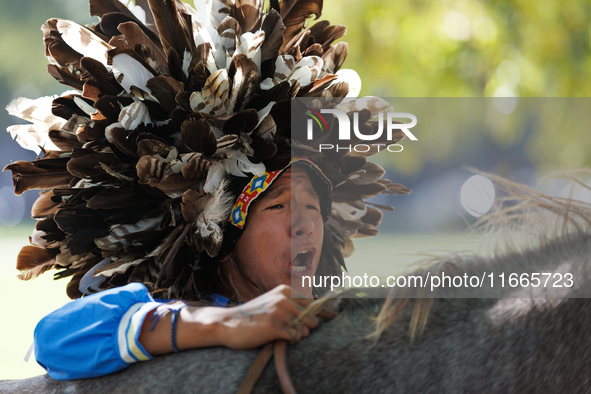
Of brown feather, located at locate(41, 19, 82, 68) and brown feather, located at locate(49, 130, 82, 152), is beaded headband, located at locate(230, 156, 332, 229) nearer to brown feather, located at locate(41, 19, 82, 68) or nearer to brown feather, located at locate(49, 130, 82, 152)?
brown feather, located at locate(49, 130, 82, 152)

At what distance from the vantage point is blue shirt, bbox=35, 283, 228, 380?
140cm

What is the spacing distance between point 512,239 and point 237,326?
64 centimetres

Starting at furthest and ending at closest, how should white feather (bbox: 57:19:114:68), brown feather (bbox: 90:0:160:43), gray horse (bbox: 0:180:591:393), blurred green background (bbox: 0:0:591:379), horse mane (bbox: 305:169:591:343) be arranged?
blurred green background (bbox: 0:0:591:379)
brown feather (bbox: 90:0:160:43)
white feather (bbox: 57:19:114:68)
horse mane (bbox: 305:169:591:343)
gray horse (bbox: 0:180:591:393)

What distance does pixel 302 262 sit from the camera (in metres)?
1.99

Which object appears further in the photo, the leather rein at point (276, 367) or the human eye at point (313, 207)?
the human eye at point (313, 207)

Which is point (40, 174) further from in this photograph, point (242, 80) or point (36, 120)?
point (242, 80)

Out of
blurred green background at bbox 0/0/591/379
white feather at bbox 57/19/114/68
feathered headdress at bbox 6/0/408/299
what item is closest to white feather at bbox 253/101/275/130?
feathered headdress at bbox 6/0/408/299

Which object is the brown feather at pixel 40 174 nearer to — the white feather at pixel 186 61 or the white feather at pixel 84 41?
the white feather at pixel 84 41

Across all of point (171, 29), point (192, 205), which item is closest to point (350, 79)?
point (171, 29)

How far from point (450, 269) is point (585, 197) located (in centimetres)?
32

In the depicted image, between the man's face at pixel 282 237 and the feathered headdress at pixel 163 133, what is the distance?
0.32 feet

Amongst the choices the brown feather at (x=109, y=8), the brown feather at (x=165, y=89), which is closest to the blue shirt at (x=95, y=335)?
the brown feather at (x=165, y=89)

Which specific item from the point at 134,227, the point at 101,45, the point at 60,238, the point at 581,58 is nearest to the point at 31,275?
the point at 60,238

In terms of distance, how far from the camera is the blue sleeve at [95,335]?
141 cm
